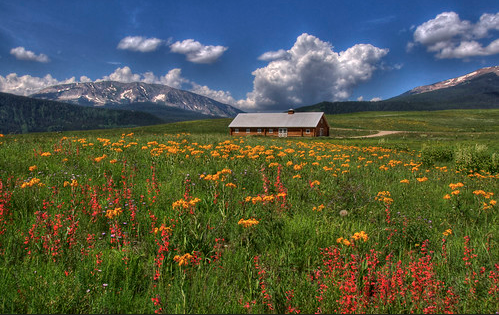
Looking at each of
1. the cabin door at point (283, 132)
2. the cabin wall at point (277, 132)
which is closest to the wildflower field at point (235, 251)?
the cabin wall at point (277, 132)

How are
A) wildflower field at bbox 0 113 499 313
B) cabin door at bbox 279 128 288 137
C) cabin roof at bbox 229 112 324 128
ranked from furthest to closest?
1. cabin door at bbox 279 128 288 137
2. cabin roof at bbox 229 112 324 128
3. wildflower field at bbox 0 113 499 313

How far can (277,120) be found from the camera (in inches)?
2591

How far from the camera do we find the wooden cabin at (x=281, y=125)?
2442 inches

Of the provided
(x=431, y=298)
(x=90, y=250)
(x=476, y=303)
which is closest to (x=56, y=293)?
(x=90, y=250)

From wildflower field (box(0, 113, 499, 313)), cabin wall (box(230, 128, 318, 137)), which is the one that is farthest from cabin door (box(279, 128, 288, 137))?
wildflower field (box(0, 113, 499, 313))

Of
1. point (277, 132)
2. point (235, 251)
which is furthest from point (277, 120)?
point (235, 251)

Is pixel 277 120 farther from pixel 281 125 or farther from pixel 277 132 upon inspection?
pixel 277 132

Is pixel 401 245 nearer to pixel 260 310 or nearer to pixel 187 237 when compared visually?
pixel 260 310

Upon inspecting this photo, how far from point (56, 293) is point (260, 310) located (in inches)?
76.6

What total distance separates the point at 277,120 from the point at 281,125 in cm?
313

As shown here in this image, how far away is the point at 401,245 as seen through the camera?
3869 mm

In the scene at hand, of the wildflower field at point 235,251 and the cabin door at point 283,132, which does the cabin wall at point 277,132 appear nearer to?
the cabin door at point 283,132

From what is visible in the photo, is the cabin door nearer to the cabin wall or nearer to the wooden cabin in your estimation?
the wooden cabin

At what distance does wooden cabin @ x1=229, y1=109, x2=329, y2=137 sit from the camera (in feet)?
204
